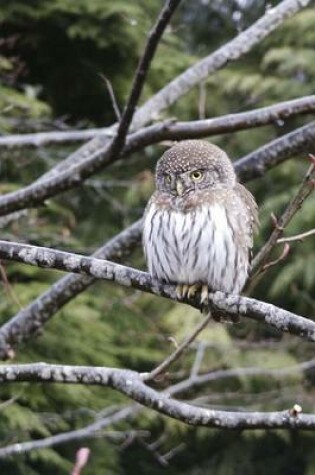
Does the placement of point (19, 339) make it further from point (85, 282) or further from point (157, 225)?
point (157, 225)

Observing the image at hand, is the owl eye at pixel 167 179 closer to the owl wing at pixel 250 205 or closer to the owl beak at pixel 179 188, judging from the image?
the owl beak at pixel 179 188

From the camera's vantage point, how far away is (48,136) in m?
5.27

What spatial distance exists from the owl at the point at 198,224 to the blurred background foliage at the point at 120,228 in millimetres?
3147

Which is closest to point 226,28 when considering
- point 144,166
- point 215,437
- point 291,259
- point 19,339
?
point 144,166

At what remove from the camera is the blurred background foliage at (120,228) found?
7.84m

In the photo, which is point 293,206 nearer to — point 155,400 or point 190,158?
point 190,158

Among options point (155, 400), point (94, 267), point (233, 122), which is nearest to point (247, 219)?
point (233, 122)

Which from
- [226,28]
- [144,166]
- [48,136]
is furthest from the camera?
[226,28]

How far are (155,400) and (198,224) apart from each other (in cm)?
72

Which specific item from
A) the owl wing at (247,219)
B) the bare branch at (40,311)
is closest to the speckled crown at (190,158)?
the owl wing at (247,219)

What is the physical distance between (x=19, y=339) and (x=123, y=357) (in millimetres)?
4726

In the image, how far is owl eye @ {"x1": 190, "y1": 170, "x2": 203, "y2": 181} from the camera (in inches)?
166

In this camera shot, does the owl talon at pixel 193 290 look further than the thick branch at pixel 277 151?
No

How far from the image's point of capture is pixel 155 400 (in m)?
3.68
